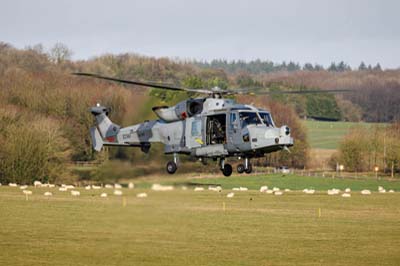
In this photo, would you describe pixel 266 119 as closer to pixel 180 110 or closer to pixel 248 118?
pixel 248 118

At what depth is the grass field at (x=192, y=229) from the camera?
3425 centimetres

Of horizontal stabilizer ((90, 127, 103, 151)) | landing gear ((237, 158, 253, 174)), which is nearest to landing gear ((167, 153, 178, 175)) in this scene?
landing gear ((237, 158, 253, 174))

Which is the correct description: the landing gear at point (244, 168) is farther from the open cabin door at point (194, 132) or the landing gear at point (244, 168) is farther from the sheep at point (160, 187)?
the sheep at point (160, 187)

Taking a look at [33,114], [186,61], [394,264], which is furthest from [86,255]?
[186,61]

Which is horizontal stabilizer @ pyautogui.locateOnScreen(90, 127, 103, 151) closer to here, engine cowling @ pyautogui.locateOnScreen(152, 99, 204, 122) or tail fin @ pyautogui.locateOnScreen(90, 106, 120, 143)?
tail fin @ pyautogui.locateOnScreen(90, 106, 120, 143)

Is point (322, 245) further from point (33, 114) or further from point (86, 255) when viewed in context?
point (33, 114)

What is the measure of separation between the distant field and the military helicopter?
10254 cm

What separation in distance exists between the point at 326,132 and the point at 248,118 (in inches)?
4708

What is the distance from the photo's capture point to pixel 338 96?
18412 cm

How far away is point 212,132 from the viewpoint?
133 feet

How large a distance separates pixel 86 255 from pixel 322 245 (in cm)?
1480

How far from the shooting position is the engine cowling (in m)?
40.9

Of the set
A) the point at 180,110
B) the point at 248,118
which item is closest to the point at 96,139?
the point at 180,110

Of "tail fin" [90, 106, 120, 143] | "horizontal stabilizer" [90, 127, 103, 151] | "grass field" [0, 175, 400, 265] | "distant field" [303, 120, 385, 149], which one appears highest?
"distant field" [303, 120, 385, 149]
